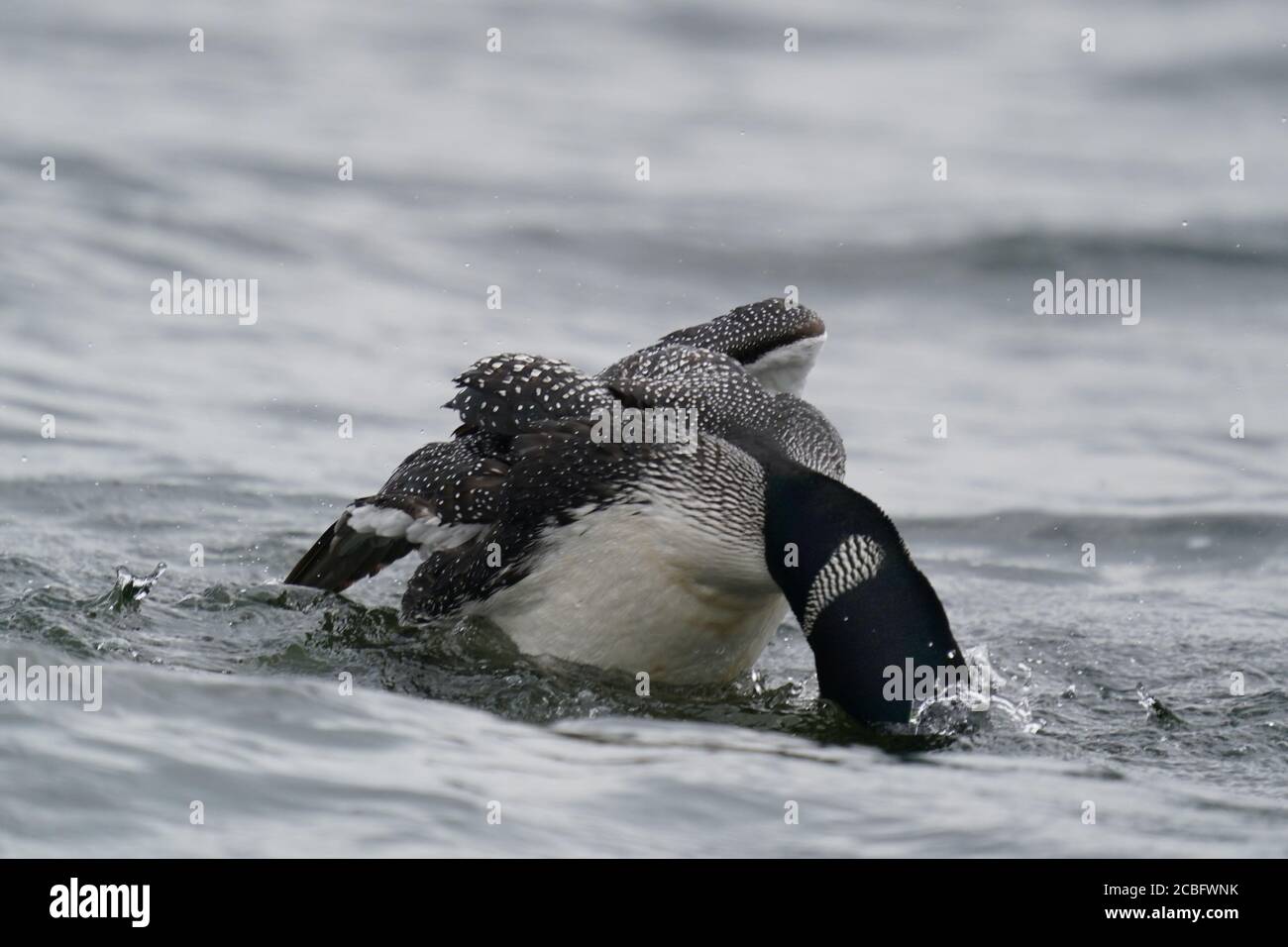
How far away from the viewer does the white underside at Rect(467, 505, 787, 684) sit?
21.8ft

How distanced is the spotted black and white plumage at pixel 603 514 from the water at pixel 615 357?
0.66ft

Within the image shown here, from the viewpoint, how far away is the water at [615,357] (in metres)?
5.39

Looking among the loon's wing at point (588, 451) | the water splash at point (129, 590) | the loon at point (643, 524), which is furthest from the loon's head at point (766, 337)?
the water splash at point (129, 590)

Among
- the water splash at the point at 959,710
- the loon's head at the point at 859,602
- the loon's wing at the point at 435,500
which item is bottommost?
the water splash at the point at 959,710

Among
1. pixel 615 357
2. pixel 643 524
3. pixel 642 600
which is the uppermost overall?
pixel 615 357

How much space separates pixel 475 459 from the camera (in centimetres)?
714

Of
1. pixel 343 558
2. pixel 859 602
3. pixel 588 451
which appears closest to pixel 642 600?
pixel 588 451

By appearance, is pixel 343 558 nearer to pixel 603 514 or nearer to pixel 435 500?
pixel 435 500

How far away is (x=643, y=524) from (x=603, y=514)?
0.16 meters

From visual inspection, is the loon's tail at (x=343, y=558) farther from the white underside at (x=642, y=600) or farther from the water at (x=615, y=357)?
the white underside at (x=642, y=600)

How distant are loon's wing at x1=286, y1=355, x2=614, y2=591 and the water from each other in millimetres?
480

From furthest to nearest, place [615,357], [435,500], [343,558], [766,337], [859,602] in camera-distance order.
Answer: [615,357] < [766,337] < [343,558] < [435,500] < [859,602]

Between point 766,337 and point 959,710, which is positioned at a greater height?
point 766,337

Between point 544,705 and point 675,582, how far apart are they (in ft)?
2.16
